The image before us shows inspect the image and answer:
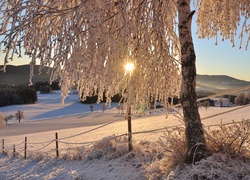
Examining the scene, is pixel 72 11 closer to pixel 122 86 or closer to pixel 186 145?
pixel 122 86

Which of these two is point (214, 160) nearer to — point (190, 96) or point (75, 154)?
point (190, 96)

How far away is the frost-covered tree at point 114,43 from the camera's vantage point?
13.1 feet

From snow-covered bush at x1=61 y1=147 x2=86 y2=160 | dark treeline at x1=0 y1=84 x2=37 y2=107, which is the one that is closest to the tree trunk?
snow-covered bush at x1=61 y1=147 x2=86 y2=160

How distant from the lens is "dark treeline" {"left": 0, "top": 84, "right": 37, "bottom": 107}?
334 ft

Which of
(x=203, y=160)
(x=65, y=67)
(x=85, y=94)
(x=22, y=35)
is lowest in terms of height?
(x=203, y=160)

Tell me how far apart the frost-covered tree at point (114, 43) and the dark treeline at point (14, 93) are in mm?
101487

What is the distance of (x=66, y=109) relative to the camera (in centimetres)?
9669

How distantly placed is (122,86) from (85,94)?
2.11 ft

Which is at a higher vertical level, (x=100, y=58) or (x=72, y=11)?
(x=72, y=11)

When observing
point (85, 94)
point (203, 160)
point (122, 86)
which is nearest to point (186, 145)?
point (203, 160)

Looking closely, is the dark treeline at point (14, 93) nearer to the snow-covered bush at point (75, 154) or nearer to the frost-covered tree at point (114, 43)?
the snow-covered bush at point (75, 154)

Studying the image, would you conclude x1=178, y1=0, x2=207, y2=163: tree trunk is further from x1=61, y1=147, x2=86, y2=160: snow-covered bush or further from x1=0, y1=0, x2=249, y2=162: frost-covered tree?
x1=61, y1=147, x2=86, y2=160: snow-covered bush

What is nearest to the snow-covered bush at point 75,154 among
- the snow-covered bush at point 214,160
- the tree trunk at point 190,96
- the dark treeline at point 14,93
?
the snow-covered bush at point 214,160

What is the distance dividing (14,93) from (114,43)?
10756 centimetres
